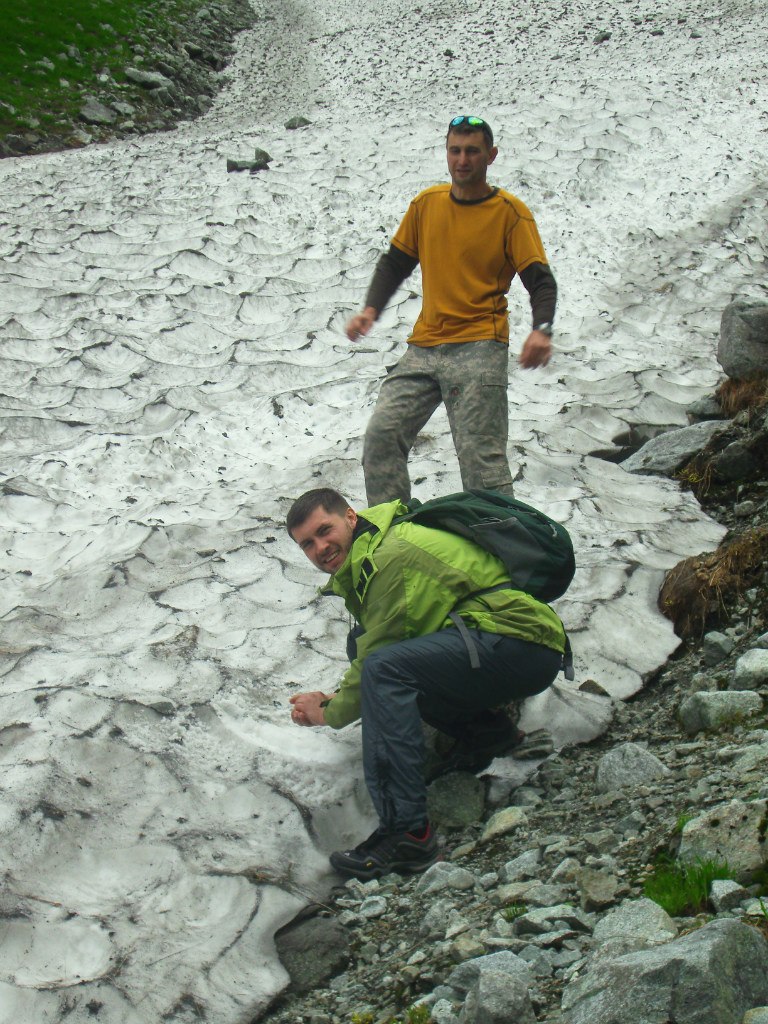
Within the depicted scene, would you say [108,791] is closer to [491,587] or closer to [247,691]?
[247,691]

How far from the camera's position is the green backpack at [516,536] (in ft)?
13.5

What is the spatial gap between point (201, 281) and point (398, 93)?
25.9 feet

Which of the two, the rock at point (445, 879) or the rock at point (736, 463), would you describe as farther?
the rock at point (736, 463)

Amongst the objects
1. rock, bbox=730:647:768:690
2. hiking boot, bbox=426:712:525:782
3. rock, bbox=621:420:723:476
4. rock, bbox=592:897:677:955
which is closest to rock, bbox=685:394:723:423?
rock, bbox=621:420:723:476

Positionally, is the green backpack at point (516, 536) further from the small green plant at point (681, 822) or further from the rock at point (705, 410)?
the rock at point (705, 410)

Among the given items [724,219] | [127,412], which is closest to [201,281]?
[127,412]

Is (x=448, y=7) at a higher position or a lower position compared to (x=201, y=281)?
higher

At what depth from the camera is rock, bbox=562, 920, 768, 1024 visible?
7.13 ft

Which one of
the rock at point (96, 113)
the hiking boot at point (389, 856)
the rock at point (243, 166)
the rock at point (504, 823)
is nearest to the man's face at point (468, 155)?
the rock at point (504, 823)

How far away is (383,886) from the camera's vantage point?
149 inches

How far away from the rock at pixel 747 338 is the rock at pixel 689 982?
5.75 m

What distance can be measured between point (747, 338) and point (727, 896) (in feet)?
17.9

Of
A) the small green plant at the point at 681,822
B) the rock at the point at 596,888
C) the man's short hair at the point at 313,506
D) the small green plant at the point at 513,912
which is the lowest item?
the small green plant at the point at 513,912

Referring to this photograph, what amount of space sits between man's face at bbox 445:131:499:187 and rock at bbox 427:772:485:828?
9.13 feet
